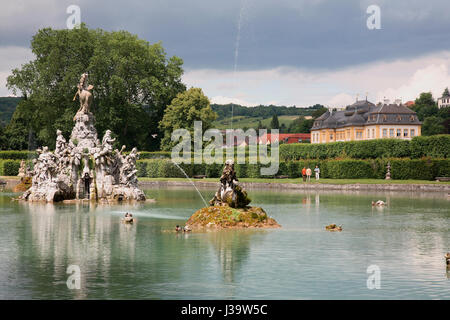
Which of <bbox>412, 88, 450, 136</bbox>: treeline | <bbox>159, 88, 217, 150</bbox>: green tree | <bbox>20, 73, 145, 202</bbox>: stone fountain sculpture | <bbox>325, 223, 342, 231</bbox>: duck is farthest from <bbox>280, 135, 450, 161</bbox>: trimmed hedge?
<bbox>412, 88, 450, 136</bbox>: treeline

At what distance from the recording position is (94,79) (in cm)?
7719

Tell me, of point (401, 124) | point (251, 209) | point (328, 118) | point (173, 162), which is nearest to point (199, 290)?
point (251, 209)

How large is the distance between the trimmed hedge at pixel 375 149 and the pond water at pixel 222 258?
34220 millimetres

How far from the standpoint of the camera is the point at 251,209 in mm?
25672

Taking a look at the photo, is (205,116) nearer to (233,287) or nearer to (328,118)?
(328,118)

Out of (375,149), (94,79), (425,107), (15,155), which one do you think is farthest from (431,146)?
(425,107)

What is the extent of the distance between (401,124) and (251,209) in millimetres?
93128

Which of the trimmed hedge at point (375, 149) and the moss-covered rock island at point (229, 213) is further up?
the trimmed hedge at point (375, 149)

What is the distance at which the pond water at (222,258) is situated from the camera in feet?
45.7

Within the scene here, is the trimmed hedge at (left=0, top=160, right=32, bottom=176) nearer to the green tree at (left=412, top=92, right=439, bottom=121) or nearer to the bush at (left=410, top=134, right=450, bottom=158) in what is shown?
the bush at (left=410, top=134, right=450, bottom=158)

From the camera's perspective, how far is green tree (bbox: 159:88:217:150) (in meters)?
81.9

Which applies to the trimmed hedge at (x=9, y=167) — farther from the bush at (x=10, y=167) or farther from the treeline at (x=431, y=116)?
the treeline at (x=431, y=116)

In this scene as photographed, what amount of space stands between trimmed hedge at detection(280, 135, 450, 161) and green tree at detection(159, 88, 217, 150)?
1275 centimetres

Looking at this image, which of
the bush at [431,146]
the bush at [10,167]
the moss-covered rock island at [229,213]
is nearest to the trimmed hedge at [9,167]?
the bush at [10,167]
